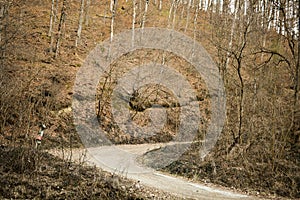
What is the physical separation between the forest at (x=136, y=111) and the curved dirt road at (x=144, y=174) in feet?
2.13

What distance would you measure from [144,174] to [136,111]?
26.6ft

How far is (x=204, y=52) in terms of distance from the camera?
27188 mm

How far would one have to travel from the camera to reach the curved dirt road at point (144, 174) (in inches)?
329

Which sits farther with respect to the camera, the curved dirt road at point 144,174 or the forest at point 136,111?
the curved dirt road at point 144,174

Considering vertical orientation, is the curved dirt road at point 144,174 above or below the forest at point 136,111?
below

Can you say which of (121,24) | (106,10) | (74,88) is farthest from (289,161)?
(106,10)

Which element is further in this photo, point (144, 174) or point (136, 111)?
point (136, 111)

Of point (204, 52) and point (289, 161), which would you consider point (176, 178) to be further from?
point (204, 52)

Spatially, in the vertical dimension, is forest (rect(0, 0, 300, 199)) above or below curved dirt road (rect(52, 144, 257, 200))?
above

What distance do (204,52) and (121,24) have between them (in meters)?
8.40

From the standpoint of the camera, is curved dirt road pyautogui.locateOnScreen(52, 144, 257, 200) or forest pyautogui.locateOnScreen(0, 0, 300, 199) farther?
curved dirt road pyautogui.locateOnScreen(52, 144, 257, 200)

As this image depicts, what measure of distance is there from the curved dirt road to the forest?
2.13 ft

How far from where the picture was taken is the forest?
293 inches

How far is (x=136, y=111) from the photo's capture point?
713 inches
